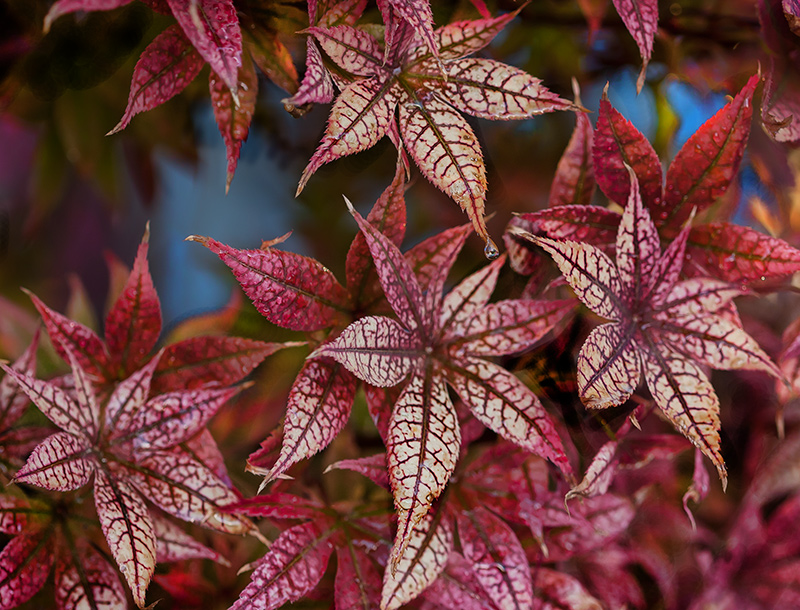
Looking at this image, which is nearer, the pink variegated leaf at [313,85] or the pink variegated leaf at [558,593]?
the pink variegated leaf at [313,85]

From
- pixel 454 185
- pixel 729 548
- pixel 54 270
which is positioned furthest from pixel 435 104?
pixel 54 270

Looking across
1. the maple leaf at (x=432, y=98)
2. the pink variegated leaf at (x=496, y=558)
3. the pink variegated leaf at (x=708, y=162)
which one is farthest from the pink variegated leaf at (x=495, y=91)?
the pink variegated leaf at (x=496, y=558)

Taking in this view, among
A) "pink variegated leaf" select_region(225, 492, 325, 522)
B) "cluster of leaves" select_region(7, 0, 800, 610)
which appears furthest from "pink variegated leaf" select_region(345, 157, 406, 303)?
"pink variegated leaf" select_region(225, 492, 325, 522)

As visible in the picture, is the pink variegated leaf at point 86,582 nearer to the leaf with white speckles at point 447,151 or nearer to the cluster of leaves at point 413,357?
the cluster of leaves at point 413,357

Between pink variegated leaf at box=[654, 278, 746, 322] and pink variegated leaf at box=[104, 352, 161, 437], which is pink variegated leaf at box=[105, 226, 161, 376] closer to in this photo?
pink variegated leaf at box=[104, 352, 161, 437]

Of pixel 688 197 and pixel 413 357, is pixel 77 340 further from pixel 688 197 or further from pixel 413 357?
pixel 688 197

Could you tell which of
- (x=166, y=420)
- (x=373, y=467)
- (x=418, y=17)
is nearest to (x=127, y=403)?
(x=166, y=420)
